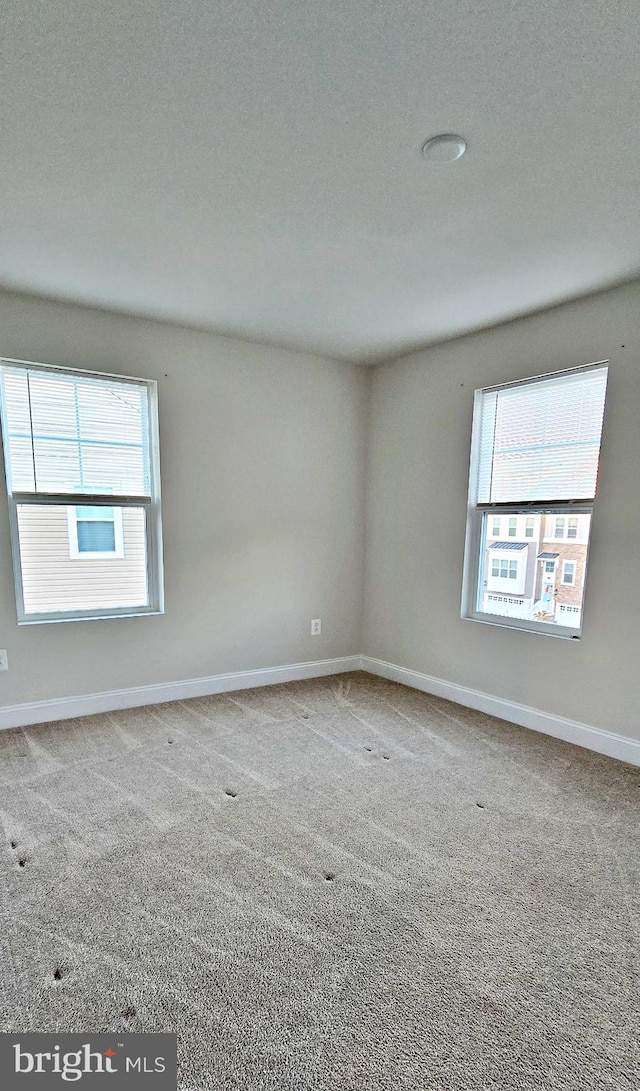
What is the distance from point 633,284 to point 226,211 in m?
2.04

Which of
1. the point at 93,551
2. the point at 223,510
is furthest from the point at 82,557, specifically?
the point at 223,510

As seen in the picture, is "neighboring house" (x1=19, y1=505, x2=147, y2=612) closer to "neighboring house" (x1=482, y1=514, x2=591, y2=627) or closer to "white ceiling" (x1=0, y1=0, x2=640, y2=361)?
"white ceiling" (x1=0, y1=0, x2=640, y2=361)

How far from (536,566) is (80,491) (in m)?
2.85

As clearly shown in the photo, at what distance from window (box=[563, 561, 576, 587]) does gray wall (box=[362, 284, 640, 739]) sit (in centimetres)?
11

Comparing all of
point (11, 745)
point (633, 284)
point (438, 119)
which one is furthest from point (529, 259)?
point (11, 745)

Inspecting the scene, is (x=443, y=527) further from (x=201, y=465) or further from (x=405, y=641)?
(x=201, y=465)

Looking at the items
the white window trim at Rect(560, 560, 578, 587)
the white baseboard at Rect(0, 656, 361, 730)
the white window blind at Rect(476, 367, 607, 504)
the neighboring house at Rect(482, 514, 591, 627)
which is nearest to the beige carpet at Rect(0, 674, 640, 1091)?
the white baseboard at Rect(0, 656, 361, 730)

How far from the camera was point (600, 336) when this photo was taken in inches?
100.0

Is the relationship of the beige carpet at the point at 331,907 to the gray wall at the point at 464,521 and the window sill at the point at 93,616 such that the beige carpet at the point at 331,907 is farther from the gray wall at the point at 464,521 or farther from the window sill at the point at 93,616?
the window sill at the point at 93,616

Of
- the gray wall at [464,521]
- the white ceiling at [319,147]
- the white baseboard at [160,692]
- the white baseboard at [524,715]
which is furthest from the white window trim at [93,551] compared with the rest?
the white baseboard at [524,715]

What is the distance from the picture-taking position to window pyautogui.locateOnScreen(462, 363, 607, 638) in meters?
2.66

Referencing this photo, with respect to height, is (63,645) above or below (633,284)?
below

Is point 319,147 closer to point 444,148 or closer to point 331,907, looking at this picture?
point 444,148

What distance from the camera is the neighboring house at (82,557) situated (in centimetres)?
282
